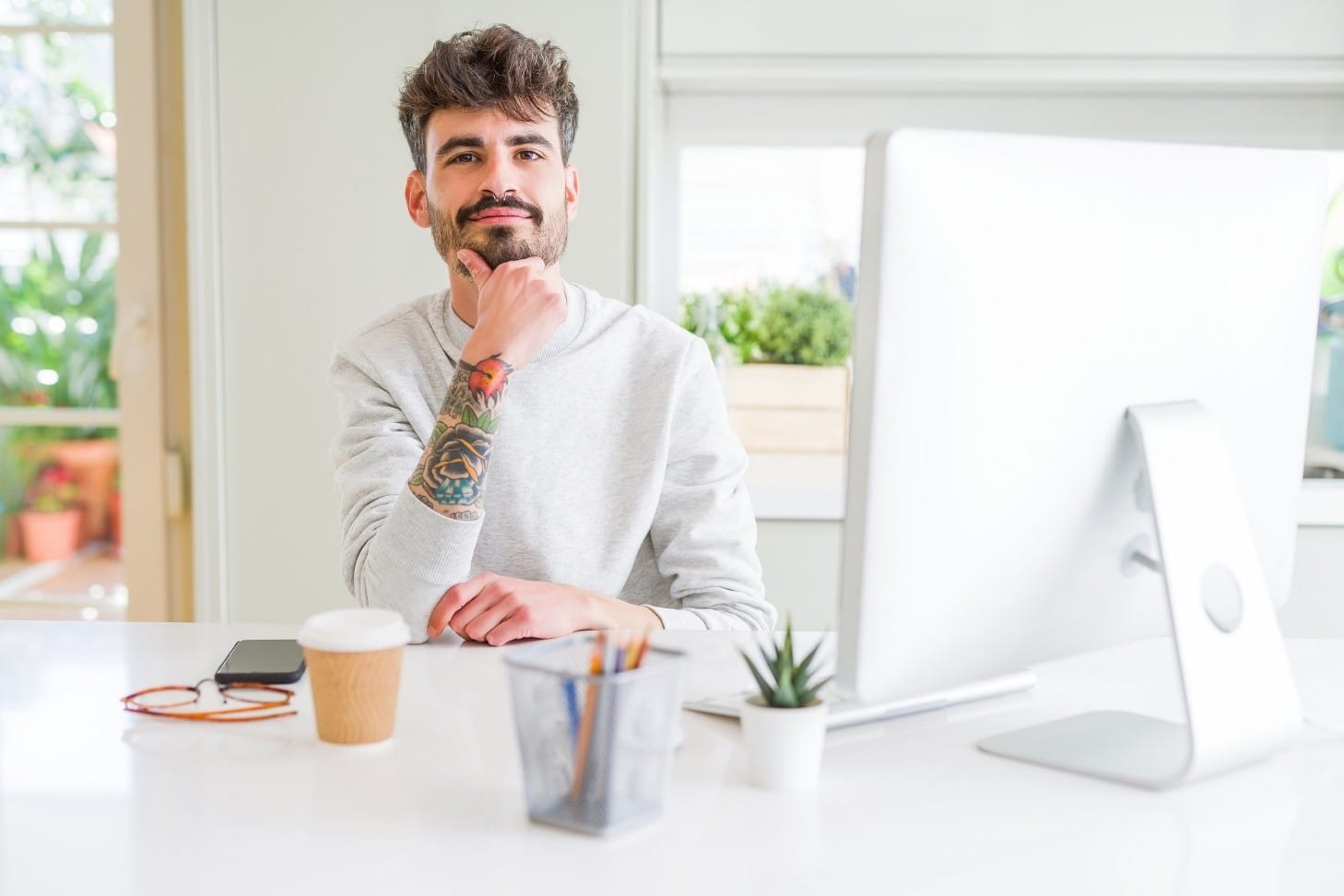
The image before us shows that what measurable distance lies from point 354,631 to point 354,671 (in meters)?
0.03

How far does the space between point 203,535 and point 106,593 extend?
49 centimetres

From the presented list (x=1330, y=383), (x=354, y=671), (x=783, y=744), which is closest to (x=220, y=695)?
(x=354, y=671)

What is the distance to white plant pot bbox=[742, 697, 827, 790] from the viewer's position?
2.80 feet

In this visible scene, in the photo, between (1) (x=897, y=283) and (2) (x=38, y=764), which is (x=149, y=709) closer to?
(2) (x=38, y=764)

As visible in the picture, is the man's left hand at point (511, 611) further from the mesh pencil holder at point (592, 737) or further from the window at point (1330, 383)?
the window at point (1330, 383)

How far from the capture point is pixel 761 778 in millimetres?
868

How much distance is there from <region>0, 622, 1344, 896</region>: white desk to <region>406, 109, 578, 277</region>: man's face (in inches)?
28.5

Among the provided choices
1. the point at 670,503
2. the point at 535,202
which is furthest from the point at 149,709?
the point at 535,202

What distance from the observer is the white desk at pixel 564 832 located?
28.7 inches

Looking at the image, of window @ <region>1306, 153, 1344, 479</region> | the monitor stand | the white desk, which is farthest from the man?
window @ <region>1306, 153, 1344, 479</region>

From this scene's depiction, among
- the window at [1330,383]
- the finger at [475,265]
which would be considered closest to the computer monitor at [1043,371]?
the finger at [475,265]

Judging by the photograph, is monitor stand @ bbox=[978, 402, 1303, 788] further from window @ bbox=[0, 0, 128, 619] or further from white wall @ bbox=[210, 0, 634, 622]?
window @ bbox=[0, 0, 128, 619]

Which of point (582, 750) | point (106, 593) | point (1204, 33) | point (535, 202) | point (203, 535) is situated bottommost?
point (106, 593)

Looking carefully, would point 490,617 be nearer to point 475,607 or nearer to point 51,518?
point 475,607
